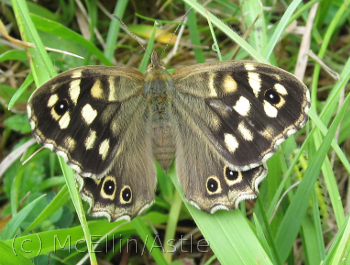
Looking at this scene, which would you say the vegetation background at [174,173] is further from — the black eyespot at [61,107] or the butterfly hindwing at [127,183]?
the black eyespot at [61,107]

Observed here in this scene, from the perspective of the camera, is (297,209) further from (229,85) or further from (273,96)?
(229,85)

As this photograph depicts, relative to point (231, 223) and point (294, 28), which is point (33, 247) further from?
point (294, 28)

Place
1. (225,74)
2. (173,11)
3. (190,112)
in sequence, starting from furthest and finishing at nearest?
(173,11), (190,112), (225,74)

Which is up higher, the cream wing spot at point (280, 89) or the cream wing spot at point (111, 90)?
the cream wing spot at point (280, 89)

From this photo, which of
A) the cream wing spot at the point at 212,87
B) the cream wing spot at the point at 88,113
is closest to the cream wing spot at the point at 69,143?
the cream wing spot at the point at 88,113

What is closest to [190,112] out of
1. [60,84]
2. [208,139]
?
[208,139]

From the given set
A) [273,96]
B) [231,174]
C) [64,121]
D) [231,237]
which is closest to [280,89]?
[273,96]
